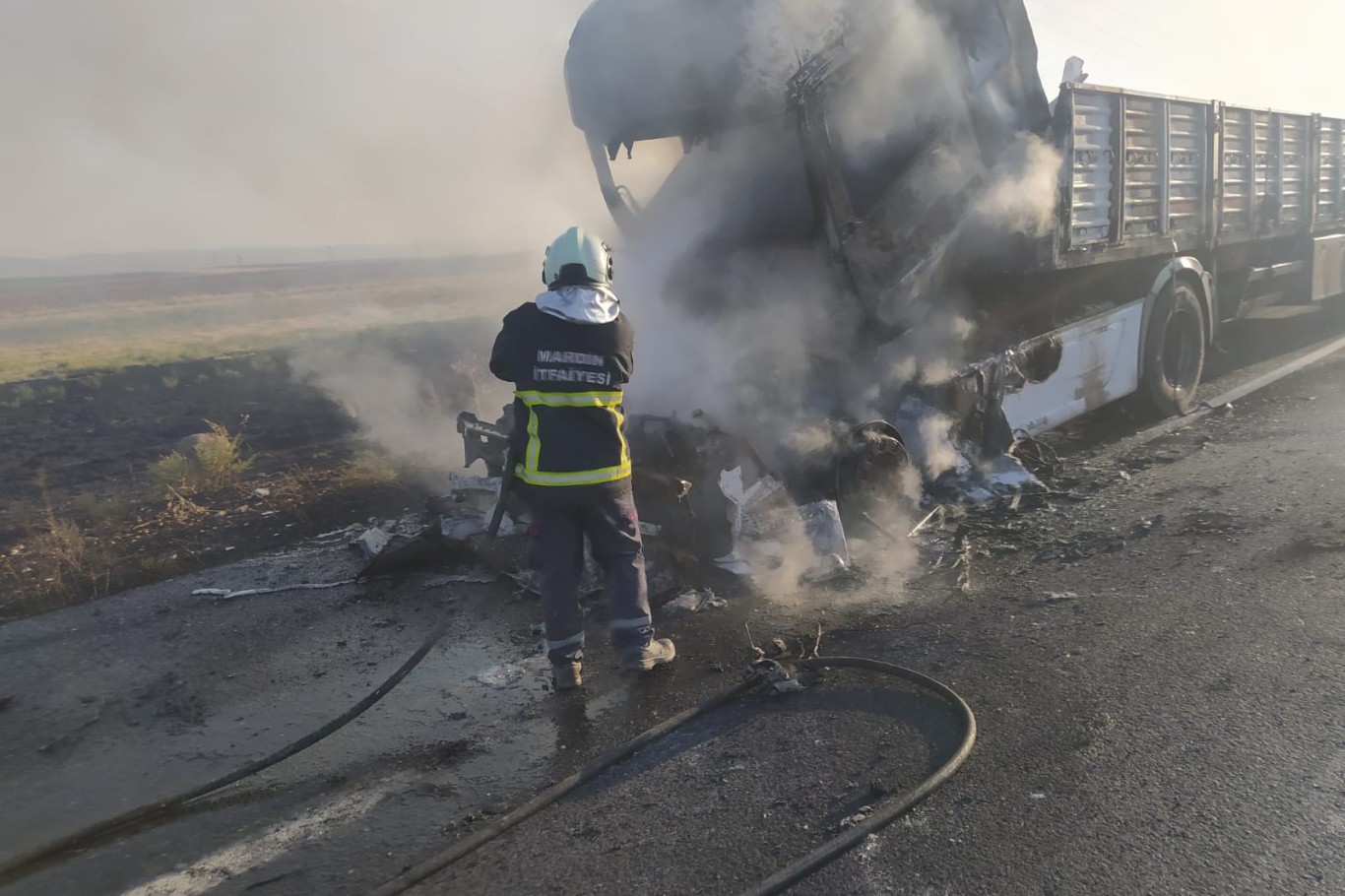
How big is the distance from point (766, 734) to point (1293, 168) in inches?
370

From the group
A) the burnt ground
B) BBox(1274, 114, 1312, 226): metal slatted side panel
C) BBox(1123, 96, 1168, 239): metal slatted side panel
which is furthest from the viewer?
BBox(1274, 114, 1312, 226): metal slatted side panel

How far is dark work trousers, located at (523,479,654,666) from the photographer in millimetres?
3629

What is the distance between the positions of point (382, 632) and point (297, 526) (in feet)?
7.50

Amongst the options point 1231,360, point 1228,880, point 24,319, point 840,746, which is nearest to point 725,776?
point 840,746

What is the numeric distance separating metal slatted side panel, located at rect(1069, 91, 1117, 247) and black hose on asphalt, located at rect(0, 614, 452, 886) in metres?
5.40

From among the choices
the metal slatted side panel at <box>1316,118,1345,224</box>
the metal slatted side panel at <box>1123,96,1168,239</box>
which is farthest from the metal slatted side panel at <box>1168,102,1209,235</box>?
the metal slatted side panel at <box>1316,118,1345,224</box>

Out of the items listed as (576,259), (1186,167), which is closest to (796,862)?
(576,259)

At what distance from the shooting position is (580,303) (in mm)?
3637

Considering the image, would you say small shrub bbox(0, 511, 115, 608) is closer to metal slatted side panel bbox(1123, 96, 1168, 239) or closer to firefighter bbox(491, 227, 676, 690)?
firefighter bbox(491, 227, 676, 690)

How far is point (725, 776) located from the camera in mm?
2861

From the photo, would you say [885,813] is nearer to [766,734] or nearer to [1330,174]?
[766,734]

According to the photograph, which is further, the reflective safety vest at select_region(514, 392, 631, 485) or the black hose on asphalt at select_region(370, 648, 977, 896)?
the reflective safety vest at select_region(514, 392, 631, 485)

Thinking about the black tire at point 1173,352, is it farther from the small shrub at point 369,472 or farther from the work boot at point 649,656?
the small shrub at point 369,472

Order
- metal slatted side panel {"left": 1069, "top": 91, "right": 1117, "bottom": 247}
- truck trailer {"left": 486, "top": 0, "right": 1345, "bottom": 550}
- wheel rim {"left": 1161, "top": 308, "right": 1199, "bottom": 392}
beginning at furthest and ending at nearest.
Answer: wheel rim {"left": 1161, "top": 308, "right": 1199, "bottom": 392} → metal slatted side panel {"left": 1069, "top": 91, "right": 1117, "bottom": 247} → truck trailer {"left": 486, "top": 0, "right": 1345, "bottom": 550}
